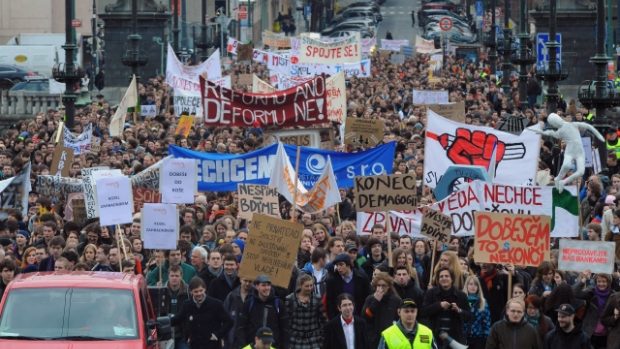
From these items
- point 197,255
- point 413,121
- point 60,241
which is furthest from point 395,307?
point 413,121

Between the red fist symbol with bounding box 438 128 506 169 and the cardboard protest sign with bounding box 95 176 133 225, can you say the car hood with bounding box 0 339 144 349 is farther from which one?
the red fist symbol with bounding box 438 128 506 169

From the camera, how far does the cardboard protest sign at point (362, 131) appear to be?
26.0 meters

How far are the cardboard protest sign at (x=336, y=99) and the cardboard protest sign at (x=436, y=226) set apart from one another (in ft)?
47.4

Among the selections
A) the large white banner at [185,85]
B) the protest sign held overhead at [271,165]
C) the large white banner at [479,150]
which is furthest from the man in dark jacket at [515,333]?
the large white banner at [185,85]

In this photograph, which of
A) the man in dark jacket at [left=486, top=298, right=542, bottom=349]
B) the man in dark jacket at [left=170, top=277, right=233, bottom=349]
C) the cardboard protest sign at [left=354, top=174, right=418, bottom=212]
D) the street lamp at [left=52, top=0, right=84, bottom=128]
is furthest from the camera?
the street lamp at [left=52, top=0, right=84, bottom=128]

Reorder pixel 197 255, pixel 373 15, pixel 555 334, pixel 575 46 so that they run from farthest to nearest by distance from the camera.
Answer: pixel 373 15 < pixel 575 46 < pixel 197 255 < pixel 555 334

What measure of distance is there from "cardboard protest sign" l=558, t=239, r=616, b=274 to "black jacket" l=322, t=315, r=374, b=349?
5.65ft

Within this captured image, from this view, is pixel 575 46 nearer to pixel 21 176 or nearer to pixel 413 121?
pixel 413 121

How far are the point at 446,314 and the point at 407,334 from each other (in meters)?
1.40

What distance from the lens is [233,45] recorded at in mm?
51938

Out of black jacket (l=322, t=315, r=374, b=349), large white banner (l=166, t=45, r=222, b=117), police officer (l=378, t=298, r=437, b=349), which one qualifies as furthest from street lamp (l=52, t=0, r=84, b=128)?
police officer (l=378, t=298, r=437, b=349)

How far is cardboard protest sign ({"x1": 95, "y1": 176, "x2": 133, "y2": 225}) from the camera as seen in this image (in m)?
17.8

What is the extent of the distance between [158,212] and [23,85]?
34431 millimetres

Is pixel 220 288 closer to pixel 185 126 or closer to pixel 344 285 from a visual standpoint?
pixel 344 285
